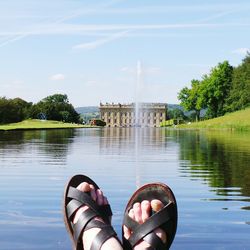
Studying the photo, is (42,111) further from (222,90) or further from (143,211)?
(143,211)

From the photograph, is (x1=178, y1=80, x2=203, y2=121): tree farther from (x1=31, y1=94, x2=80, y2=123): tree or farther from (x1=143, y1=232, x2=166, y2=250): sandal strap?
(x1=143, y1=232, x2=166, y2=250): sandal strap

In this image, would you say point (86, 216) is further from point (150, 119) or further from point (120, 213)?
point (150, 119)

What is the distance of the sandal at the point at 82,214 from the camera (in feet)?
14.8

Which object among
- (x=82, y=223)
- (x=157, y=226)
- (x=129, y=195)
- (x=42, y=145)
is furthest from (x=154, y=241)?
(x=42, y=145)

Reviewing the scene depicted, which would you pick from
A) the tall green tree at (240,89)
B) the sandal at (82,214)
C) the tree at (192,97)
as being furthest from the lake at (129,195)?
the tree at (192,97)

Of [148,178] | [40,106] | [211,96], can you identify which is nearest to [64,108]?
[40,106]

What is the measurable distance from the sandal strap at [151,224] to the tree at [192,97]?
91.9 m

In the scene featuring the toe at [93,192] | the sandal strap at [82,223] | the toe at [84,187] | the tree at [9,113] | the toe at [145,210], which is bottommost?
the sandal strap at [82,223]

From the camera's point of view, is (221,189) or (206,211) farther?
(221,189)

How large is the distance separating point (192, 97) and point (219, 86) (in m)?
9.79

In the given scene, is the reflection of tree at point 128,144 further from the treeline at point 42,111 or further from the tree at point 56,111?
the tree at point 56,111

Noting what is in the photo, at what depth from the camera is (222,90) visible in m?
92.7

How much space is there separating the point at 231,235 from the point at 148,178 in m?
5.46

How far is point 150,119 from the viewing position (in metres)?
195
